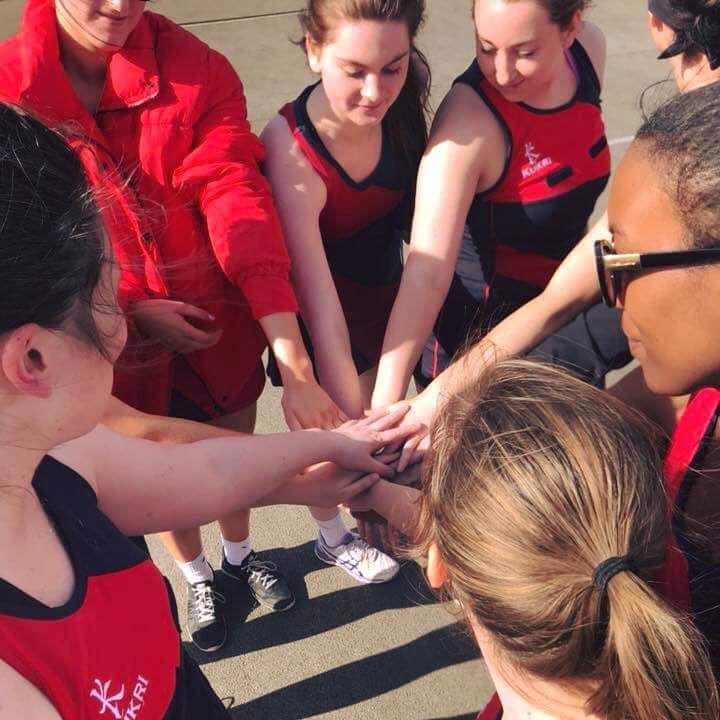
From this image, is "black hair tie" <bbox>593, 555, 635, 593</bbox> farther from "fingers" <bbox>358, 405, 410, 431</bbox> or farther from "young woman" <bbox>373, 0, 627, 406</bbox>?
"young woman" <bbox>373, 0, 627, 406</bbox>

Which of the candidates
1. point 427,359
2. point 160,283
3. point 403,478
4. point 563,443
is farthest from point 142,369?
point 563,443

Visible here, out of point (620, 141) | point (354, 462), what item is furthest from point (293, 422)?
point (620, 141)

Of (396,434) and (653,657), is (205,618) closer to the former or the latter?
(396,434)

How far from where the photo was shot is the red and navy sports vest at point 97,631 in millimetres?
1044

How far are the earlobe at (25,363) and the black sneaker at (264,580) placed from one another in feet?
6.29

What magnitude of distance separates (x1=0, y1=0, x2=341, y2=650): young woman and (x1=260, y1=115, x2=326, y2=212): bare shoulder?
5cm

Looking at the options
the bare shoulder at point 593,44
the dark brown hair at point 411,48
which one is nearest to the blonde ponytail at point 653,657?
the dark brown hair at point 411,48

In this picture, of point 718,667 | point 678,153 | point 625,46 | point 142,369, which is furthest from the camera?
point 625,46

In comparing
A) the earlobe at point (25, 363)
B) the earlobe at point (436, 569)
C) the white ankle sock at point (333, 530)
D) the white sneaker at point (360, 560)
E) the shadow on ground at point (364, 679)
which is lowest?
the shadow on ground at point (364, 679)

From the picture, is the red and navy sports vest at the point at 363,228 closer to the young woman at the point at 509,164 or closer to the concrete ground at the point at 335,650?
the young woman at the point at 509,164

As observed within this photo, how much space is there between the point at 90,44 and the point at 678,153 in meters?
1.42

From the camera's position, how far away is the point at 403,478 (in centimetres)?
198

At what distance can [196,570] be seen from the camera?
2746mm

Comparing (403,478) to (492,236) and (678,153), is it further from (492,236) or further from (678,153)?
(678,153)
